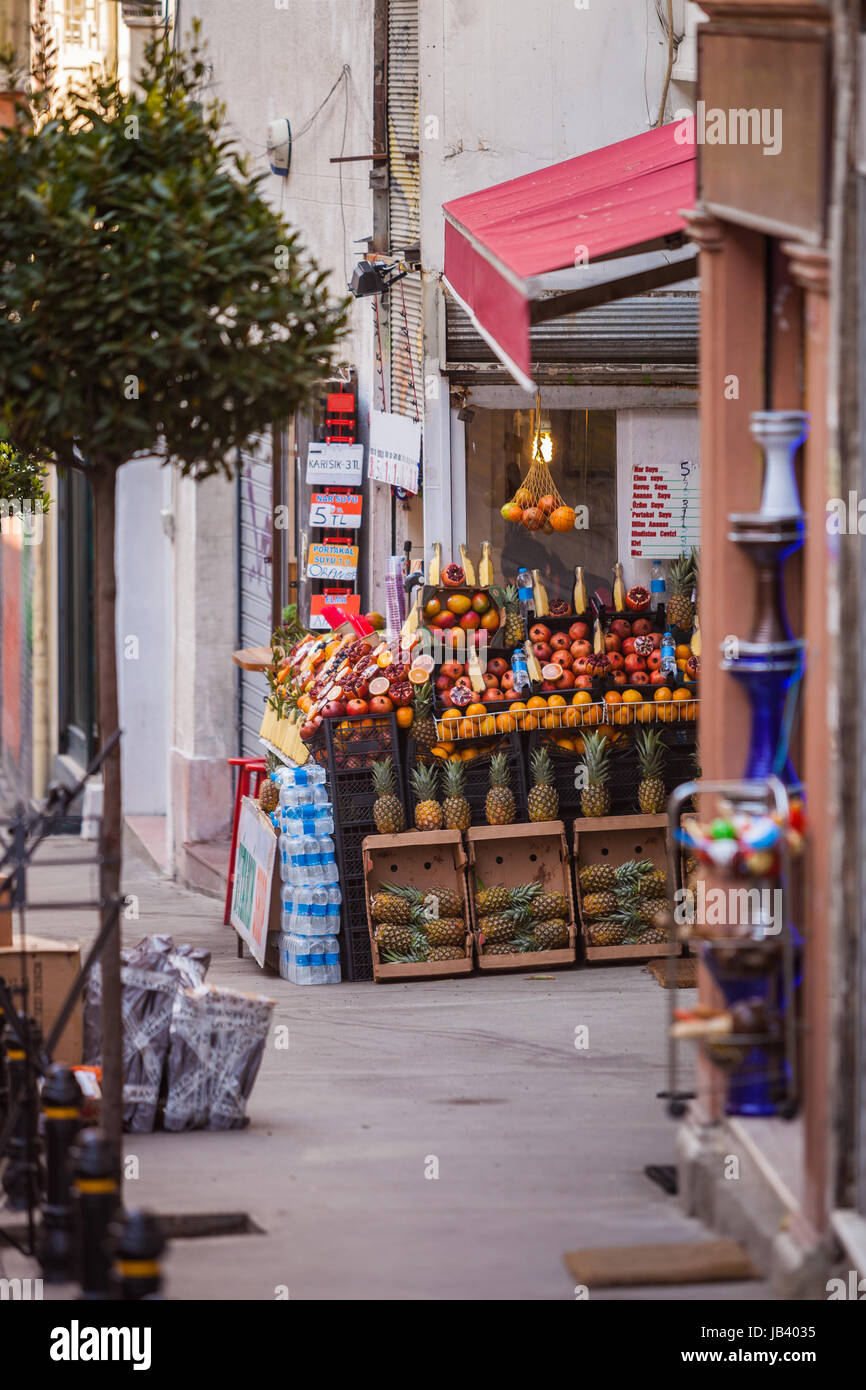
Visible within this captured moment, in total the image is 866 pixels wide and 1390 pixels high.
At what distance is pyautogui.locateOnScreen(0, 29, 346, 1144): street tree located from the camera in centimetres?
555

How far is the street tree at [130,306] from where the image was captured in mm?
5555

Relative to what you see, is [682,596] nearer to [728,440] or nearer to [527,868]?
[527,868]

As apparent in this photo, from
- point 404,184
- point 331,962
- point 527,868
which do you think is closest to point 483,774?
point 527,868

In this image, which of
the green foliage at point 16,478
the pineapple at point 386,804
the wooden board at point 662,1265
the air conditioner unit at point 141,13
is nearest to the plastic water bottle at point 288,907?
the pineapple at point 386,804

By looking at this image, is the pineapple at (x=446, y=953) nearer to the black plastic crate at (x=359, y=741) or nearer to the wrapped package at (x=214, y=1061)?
the black plastic crate at (x=359, y=741)

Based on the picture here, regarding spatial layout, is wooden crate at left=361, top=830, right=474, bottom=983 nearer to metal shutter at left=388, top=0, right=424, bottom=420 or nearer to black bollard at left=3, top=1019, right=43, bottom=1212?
metal shutter at left=388, top=0, right=424, bottom=420

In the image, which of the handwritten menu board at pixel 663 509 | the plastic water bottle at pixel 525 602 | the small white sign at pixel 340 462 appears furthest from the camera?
the small white sign at pixel 340 462

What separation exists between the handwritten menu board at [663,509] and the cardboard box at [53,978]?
6.25 metres

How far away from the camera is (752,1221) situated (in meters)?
5.20

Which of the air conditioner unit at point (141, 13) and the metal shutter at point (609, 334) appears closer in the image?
the metal shutter at point (609, 334)

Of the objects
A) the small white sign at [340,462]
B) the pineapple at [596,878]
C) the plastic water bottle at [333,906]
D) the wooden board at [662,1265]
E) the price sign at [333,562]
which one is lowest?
the wooden board at [662,1265]

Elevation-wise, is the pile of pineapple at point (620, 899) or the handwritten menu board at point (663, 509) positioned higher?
the handwritten menu board at point (663, 509)

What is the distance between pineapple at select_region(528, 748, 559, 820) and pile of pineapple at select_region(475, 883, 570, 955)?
0.43 m

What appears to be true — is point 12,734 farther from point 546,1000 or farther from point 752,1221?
point 752,1221
